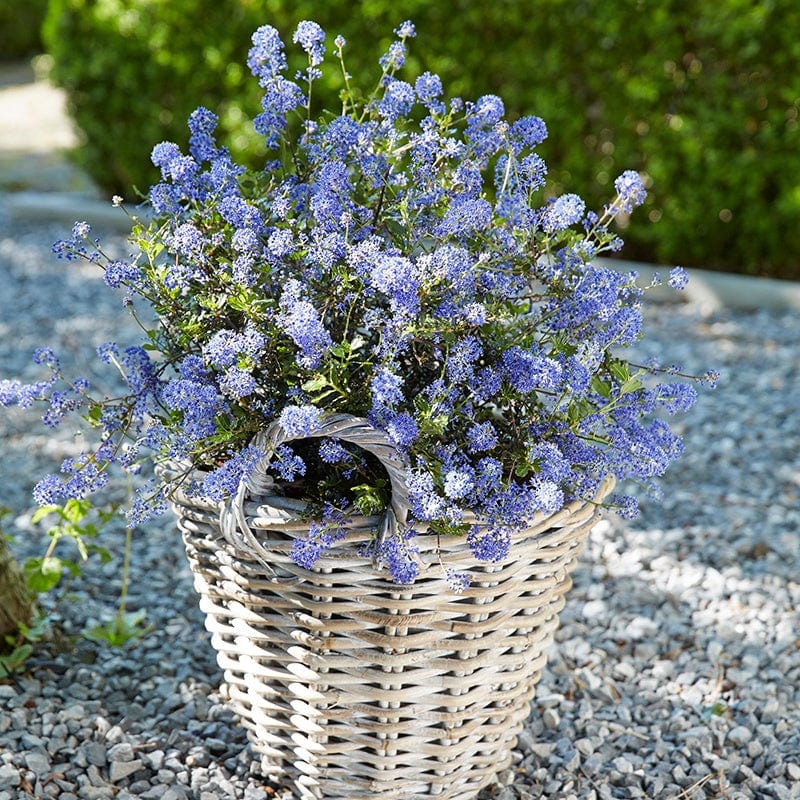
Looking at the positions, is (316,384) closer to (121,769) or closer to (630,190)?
(630,190)

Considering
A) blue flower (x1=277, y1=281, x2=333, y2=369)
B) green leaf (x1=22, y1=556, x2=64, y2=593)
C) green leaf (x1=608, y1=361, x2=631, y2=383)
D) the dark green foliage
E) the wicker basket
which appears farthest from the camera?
the dark green foliage

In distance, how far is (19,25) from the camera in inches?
517

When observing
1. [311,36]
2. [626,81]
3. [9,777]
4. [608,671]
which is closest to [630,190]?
[311,36]

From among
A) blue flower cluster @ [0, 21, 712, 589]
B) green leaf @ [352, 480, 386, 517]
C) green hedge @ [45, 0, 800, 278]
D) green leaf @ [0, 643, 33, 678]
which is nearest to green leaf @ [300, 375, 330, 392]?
blue flower cluster @ [0, 21, 712, 589]

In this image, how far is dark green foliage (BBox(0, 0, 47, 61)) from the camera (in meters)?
13.0

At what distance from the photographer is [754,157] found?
4.94 m

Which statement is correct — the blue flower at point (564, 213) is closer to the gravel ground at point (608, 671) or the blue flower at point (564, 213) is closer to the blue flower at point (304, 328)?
the blue flower at point (304, 328)

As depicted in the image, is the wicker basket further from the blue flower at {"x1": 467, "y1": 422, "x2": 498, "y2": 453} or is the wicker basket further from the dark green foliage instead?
the dark green foliage

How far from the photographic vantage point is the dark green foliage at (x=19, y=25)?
13.0 m

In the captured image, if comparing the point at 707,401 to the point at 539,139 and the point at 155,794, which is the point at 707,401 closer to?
the point at 539,139

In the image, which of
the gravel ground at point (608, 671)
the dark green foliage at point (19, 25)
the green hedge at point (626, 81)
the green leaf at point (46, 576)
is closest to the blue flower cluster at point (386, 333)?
the green leaf at point (46, 576)

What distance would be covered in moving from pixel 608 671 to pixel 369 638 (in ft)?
3.44

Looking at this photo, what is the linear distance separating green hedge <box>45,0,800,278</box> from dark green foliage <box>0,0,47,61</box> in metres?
8.13

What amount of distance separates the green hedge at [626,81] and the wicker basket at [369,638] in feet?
11.9
